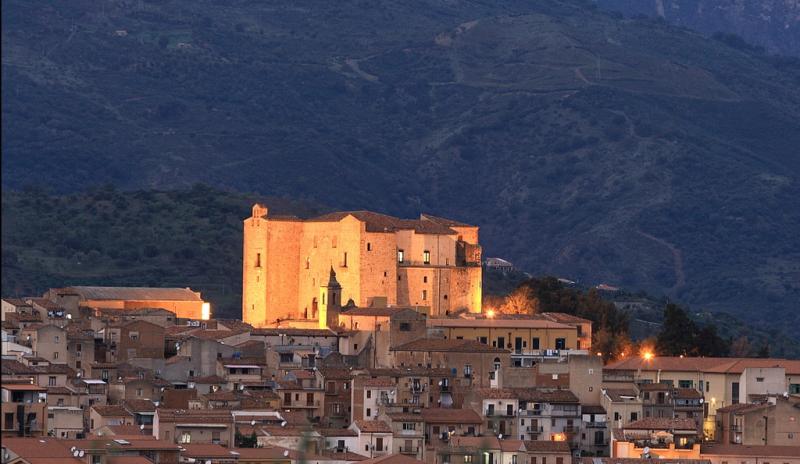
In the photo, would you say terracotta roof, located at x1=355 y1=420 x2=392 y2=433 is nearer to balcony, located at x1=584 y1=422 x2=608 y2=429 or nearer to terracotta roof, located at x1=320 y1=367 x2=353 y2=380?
terracotta roof, located at x1=320 y1=367 x2=353 y2=380

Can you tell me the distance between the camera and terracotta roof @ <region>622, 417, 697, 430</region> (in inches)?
1961

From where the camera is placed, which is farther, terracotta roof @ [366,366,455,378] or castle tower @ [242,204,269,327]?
castle tower @ [242,204,269,327]

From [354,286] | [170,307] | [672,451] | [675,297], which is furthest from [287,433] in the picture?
[675,297]

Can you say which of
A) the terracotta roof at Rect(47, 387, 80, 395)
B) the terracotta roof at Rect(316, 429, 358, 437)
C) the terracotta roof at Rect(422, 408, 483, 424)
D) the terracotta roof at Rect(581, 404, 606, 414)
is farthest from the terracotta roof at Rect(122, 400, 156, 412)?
the terracotta roof at Rect(581, 404, 606, 414)

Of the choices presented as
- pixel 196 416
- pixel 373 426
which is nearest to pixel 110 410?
pixel 196 416

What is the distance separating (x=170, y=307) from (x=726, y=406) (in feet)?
70.5

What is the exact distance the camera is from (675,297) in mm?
160625

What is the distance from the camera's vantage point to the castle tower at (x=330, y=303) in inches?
2537

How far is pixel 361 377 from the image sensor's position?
5291cm

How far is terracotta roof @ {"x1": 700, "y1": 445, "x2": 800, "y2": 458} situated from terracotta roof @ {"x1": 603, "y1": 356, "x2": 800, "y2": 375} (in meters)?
6.63

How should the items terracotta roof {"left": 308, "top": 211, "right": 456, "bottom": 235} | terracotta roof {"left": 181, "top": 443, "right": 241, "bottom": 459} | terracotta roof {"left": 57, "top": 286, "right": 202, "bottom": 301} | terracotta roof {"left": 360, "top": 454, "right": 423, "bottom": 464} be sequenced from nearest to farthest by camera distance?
terracotta roof {"left": 181, "top": 443, "right": 241, "bottom": 459} → terracotta roof {"left": 360, "top": 454, "right": 423, "bottom": 464} → terracotta roof {"left": 308, "top": 211, "right": 456, "bottom": 235} → terracotta roof {"left": 57, "top": 286, "right": 202, "bottom": 301}

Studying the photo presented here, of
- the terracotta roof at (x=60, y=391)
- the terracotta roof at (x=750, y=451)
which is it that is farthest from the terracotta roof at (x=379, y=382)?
the terracotta roof at (x=750, y=451)

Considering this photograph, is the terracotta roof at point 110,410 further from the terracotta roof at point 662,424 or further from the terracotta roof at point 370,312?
the terracotta roof at point 370,312

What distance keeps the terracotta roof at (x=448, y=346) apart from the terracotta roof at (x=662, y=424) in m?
7.07
